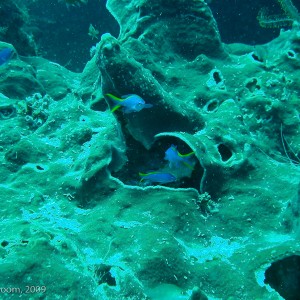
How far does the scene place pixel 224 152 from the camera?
12.6 feet

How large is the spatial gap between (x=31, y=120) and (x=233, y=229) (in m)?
3.99

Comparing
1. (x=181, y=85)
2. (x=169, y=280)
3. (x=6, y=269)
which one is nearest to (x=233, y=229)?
(x=169, y=280)

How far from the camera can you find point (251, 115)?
471cm

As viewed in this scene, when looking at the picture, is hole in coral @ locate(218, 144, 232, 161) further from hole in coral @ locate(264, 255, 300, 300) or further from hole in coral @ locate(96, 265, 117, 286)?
hole in coral @ locate(96, 265, 117, 286)

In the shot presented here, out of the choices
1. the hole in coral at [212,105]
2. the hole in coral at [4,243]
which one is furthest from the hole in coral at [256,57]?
the hole in coral at [4,243]

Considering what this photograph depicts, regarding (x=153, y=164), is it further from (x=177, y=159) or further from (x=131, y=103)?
(x=131, y=103)

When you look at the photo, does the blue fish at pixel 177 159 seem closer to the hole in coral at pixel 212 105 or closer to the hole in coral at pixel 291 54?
the hole in coral at pixel 212 105

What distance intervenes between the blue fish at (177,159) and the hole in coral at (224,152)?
652mm

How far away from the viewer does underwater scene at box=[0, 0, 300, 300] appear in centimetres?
241

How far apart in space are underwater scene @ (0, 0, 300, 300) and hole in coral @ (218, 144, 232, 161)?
19mm

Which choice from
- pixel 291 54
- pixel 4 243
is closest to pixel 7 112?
pixel 4 243

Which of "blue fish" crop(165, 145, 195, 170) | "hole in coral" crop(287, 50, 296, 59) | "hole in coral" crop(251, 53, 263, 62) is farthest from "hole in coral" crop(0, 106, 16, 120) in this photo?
"hole in coral" crop(287, 50, 296, 59)

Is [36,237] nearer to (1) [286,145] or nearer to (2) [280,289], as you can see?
(2) [280,289]

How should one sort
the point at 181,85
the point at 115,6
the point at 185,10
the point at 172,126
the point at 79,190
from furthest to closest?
the point at 115,6 → the point at 185,10 → the point at 181,85 → the point at 172,126 → the point at 79,190
